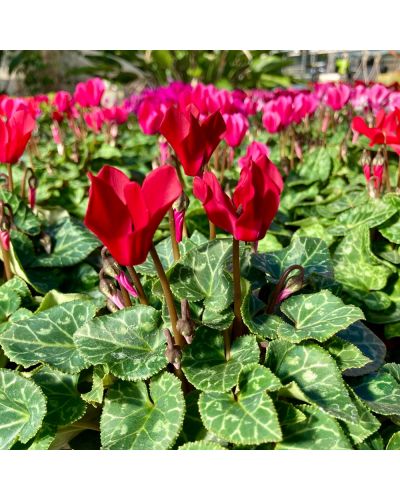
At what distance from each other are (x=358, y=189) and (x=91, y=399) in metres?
1.73

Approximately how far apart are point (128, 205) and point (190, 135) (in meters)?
0.38

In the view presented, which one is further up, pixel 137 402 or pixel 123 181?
pixel 123 181

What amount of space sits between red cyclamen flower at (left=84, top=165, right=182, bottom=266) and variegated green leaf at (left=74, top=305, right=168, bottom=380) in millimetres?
325

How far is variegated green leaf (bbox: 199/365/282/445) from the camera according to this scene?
3.22 feet

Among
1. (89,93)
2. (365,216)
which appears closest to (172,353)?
(365,216)

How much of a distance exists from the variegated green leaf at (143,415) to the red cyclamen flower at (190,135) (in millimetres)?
469

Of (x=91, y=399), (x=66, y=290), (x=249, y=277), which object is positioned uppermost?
(x=249, y=277)

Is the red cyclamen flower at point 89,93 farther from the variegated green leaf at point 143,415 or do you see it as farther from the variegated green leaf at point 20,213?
the variegated green leaf at point 143,415

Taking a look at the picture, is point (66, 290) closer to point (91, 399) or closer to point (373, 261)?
point (91, 399)

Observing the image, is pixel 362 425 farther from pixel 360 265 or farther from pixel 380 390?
pixel 360 265

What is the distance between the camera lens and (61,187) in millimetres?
2725

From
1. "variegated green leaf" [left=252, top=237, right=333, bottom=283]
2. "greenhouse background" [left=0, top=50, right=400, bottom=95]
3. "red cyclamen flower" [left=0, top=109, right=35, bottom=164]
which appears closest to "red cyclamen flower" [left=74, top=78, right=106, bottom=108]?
"red cyclamen flower" [left=0, top=109, right=35, bottom=164]

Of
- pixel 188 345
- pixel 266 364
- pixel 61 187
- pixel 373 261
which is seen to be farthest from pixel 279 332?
pixel 61 187

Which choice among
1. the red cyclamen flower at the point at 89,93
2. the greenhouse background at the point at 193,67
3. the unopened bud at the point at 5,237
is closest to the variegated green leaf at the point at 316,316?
the unopened bud at the point at 5,237
